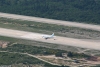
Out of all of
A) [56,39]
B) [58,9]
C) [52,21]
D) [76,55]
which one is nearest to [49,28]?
[52,21]

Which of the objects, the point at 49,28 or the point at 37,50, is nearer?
the point at 37,50

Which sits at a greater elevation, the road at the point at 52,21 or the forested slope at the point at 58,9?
the forested slope at the point at 58,9

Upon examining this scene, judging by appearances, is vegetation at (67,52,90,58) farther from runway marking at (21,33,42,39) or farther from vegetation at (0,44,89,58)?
runway marking at (21,33,42,39)

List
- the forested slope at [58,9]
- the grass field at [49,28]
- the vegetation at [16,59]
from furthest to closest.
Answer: the forested slope at [58,9], the grass field at [49,28], the vegetation at [16,59]

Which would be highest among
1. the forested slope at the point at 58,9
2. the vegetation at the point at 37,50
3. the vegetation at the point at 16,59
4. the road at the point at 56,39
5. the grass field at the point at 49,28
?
the forested slope at the point at 58,9

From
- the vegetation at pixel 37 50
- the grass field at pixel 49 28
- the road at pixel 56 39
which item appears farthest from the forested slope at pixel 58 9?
the vegetation at pixel 37 50

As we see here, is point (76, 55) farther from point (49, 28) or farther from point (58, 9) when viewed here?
point (58, 9)

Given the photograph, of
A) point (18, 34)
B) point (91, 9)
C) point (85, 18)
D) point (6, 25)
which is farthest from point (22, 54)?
point (91, 9)

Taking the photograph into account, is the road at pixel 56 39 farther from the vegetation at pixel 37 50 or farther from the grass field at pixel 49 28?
the vegetation at pixel 37 50

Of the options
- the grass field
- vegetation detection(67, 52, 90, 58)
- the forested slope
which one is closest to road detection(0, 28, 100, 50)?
the grass field
